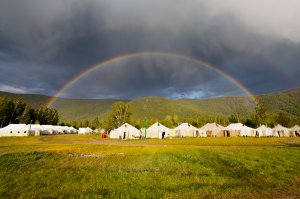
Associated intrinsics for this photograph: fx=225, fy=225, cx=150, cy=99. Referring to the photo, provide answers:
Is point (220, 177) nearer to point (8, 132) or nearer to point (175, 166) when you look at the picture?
point (175, 166)

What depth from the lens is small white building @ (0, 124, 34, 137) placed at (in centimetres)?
10300

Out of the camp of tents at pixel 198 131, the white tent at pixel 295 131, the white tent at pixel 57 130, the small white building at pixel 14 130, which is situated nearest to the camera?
the camp of tents at pixel 198 131

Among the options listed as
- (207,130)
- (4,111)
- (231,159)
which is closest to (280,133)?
(207,130)

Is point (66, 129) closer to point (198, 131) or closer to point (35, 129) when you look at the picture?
point (35, 129)

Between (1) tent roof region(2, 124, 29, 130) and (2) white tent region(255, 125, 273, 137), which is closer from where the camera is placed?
(1) tent roof region(2, 124, 29, 130)

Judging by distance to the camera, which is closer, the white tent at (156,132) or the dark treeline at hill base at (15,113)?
the white tent at (156,132)

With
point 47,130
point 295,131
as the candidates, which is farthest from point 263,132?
point 47,130

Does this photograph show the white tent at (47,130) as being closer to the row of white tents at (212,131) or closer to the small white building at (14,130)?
the small white building at (14,130)

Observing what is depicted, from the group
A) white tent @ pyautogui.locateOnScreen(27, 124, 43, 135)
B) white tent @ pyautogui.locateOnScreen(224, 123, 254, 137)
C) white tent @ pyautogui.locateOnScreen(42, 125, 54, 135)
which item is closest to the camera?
white tent @ pyautogui.locateOnScreen(224, 123, 254, 137)

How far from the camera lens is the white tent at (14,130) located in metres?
103

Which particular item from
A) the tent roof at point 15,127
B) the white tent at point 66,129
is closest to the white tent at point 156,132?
the tent roof at point 15,127

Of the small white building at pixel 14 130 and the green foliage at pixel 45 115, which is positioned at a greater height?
the green foliage at pixel 45 115

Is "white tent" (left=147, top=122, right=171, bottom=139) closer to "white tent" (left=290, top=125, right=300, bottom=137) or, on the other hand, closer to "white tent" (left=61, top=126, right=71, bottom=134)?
"white tent" (left=290, top=125, right=300, bottom=137)

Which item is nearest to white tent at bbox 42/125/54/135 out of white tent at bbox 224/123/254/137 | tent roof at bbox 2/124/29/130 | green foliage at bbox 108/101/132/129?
tent roof at bbox 2/124/29/130
